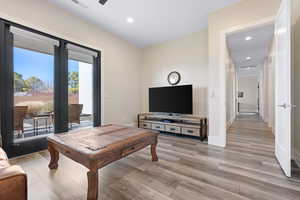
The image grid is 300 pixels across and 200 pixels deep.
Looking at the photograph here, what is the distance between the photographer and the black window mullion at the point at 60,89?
2.79 metres

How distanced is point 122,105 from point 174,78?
1.79 meters

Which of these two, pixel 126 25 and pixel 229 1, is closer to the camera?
pixel 229 1

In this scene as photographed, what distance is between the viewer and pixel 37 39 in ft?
8.29

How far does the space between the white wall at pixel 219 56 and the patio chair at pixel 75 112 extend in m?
3.05

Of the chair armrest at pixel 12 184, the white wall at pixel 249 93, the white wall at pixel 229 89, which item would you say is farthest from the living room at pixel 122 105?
the white wall at pixel 249 93

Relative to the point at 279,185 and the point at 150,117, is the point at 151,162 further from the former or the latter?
the point at 150,117

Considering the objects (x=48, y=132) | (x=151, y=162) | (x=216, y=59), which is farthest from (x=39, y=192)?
(x=216, y=59)

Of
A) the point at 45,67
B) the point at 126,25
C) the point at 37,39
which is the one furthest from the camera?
the point at 126,25

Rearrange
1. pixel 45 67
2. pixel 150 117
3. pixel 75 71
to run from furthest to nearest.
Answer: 1. pixel 150 117
2. pixel 75 71
3. pixel 45 67

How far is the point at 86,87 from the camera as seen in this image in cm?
340

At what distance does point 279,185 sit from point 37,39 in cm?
431

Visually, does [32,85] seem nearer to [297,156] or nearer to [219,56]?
[219,56]

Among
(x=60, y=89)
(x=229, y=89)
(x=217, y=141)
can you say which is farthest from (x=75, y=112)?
(x=229, y=89)

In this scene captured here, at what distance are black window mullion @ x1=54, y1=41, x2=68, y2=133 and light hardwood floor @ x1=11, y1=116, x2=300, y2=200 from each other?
0.60 meters
